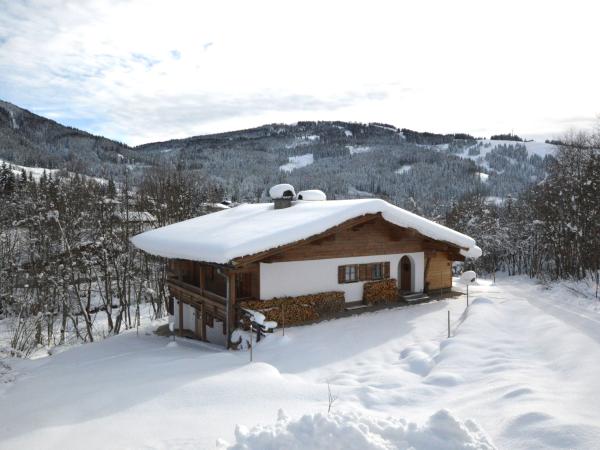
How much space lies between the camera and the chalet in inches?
551

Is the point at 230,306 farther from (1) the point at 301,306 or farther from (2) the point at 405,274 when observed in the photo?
(2) the point at 405,274

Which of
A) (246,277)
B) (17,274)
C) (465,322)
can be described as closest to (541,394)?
(465,322)

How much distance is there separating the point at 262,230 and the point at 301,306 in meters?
2.85

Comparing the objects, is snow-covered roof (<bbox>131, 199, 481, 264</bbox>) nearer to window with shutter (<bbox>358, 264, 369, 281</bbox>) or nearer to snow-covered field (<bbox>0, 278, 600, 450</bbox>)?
window with shutter (<bbox>358, 264, 369, 281</bbox>)

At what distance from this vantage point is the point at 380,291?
16.8 metres

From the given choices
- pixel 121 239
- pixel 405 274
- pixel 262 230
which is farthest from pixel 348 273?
pixel 121 239

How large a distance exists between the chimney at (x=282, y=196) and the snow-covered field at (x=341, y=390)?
6386 mm

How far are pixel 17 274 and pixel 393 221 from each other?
26.9m

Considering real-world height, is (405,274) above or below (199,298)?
above

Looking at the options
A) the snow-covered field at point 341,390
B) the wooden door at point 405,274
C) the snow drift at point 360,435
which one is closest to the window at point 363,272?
the wooden door at point 405,274

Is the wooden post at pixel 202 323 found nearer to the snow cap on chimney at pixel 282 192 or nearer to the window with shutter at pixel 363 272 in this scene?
the window with shutter at pixel 363 272

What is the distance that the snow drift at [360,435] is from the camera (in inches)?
198

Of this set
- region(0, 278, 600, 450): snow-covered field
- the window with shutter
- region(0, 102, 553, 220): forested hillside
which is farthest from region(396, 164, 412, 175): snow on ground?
region(0, 278, 600, 450): snow-covered field

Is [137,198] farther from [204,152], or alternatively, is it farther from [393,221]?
[204,152]
